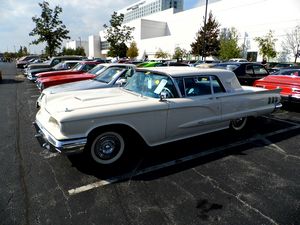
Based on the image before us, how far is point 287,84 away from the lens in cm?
732

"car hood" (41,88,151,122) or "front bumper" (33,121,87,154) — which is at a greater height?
"car hood" (41,88,151,122)

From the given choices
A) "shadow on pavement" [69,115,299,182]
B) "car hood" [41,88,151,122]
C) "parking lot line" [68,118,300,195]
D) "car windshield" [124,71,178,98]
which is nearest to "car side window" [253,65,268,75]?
"shadow on pavement" [69,115,299,182]

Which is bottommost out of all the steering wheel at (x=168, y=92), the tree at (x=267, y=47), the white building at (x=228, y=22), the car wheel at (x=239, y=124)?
the car wheel at (x=239, y=124)

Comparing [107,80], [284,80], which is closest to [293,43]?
[284,80]

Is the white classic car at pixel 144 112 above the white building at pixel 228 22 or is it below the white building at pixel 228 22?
below

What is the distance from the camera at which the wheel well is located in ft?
11.4

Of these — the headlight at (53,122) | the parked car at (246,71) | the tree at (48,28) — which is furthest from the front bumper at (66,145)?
the tree at (48,28)

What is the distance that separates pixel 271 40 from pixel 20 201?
39252mm

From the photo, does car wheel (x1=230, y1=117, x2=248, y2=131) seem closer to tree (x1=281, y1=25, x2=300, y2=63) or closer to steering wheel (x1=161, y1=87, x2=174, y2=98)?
steering wheel (x1=161, y1=87, x2=174, y2=98)

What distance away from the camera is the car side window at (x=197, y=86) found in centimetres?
425

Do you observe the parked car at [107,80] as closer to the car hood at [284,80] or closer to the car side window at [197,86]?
the car side window at [197,86]

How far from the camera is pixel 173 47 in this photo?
56406 millimetres

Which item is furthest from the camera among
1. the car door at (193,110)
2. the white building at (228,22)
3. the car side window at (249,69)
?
the white building at (228,22)

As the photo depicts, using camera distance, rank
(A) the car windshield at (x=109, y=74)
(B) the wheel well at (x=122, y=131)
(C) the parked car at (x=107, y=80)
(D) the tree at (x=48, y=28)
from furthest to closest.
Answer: (D) the tree at (x=48, y=28) → (A) the car windshield at (x=109, y=74) → (C) the parked car at (x=107, y=80) → (B) the wheel well at (x=122, y=131)
